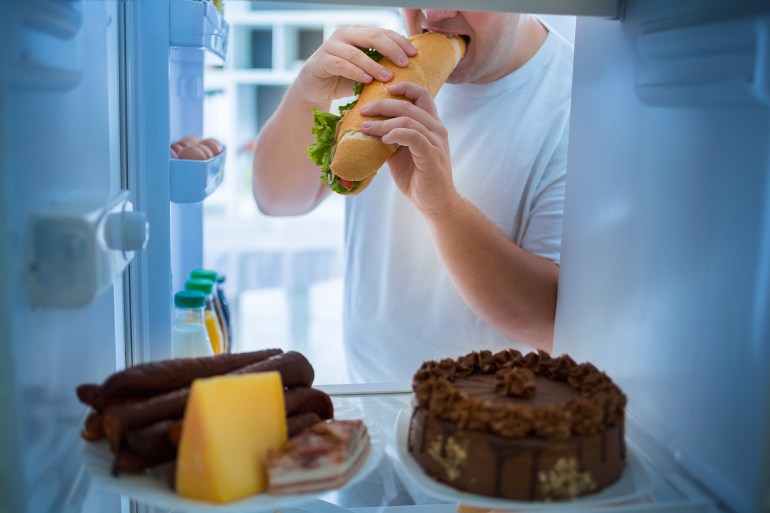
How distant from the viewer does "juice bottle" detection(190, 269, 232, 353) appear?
158 cm

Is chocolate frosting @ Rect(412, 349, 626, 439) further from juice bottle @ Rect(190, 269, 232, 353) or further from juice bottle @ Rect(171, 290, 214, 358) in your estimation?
juice bottle @ Rect(190, 269, 232, 353)

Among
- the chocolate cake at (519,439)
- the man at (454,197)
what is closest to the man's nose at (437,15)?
the man at (454,197)

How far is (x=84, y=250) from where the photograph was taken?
751mm

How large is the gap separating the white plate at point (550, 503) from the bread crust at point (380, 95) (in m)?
0.60

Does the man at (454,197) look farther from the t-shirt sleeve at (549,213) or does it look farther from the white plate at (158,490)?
the white plate at (158,490)

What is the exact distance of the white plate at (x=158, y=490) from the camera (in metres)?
0.73

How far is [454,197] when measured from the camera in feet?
4.95

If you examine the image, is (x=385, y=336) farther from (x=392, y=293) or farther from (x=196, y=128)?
(x=196, y=128)

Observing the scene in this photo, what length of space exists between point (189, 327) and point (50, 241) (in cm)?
59

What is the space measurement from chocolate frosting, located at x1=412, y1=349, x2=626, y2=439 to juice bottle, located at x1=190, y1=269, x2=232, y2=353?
0.75 metres

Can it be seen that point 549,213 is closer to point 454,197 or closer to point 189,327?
point 454,197

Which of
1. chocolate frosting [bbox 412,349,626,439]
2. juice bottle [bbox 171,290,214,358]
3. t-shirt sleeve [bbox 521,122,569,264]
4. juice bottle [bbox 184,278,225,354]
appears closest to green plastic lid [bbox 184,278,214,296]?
juice bottle [bbox 184,278,225,354]

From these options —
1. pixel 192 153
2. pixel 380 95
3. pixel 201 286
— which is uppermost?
pixel 380 95

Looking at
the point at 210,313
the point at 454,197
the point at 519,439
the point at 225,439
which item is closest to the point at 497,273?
the point at 454,197
